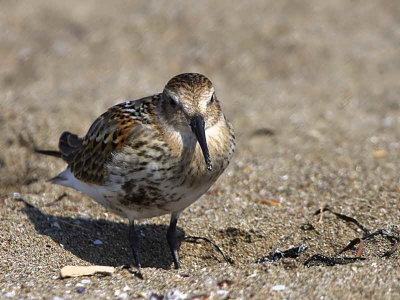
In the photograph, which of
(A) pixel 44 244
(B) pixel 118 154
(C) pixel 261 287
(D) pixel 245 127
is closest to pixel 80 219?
(A) pixel 44 244

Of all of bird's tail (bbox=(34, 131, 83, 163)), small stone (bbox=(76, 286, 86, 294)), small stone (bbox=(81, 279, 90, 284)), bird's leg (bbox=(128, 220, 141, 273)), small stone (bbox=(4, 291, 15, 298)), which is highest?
bird's tail (bbox=(34, 131, 83, 163))

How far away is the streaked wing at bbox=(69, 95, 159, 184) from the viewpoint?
4898 millimetres

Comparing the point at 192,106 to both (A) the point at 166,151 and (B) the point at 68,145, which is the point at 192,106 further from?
(B) the point at 68,145

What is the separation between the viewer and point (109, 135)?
5.11 meters

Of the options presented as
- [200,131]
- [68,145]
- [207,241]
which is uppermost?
[200,131]

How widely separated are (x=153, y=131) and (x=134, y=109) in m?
0.45

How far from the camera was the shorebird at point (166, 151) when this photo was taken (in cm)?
461

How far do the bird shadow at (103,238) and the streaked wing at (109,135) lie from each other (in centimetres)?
42

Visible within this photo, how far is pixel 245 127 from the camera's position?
25.6ft

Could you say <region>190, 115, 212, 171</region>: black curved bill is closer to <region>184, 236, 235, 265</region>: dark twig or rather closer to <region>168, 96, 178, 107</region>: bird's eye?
<region>168, 96, 178, 107</region>: bird's eye

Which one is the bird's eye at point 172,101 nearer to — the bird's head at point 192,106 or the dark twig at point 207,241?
the bird's head at point 192,106

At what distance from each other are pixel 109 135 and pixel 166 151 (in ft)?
2.14

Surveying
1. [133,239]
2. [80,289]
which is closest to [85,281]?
[80,289]

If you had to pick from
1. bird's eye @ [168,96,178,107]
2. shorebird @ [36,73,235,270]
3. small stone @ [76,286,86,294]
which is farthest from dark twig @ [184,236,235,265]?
small stone @ [76,286,86,294]
